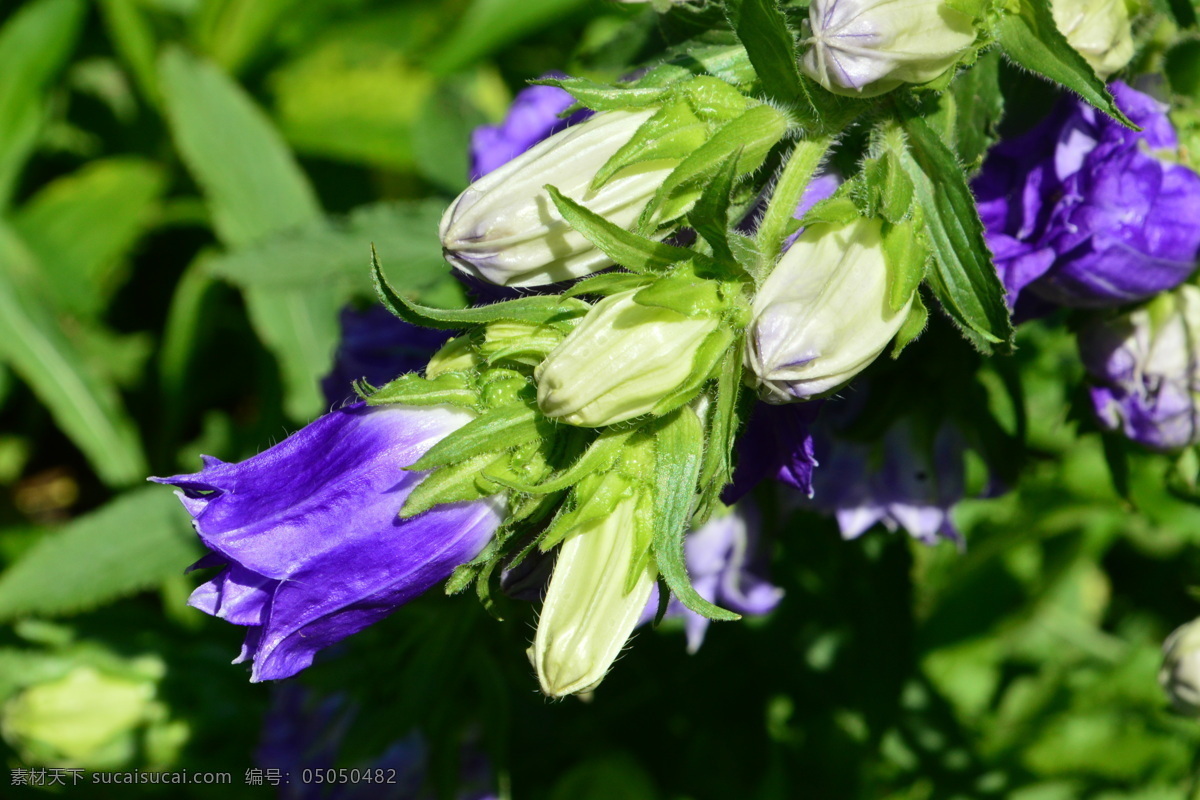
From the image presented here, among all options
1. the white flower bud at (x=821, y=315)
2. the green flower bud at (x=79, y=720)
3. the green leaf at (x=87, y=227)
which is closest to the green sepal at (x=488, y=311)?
the white flower bud at (x=821, y=315)

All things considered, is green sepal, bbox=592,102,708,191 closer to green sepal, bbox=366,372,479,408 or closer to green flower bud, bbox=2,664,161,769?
green sepal, bbox=366,372,479,408

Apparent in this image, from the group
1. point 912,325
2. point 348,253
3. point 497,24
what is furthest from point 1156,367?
point 497,24

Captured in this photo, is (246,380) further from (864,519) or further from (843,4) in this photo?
(843,4)

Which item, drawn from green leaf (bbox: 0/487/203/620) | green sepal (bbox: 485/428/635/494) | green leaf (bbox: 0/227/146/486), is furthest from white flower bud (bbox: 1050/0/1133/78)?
green leaf (bbox: 0/227/146/486)

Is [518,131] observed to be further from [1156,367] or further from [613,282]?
[1156,367]

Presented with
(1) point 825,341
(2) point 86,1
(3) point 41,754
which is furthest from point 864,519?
(2) point 86,1
